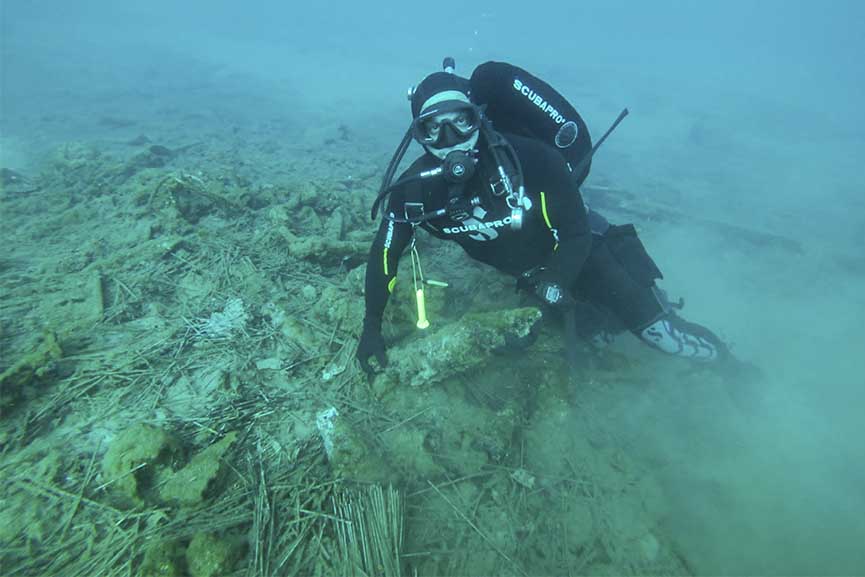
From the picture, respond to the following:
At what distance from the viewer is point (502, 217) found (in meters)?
3.17

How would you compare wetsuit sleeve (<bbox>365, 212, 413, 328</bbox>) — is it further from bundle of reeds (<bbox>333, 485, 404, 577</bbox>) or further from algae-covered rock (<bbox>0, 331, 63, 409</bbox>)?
algae-covered rock (<bbox>0, 331, 63, 409</bbox>)

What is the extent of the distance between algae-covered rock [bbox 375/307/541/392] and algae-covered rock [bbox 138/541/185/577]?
143 cm

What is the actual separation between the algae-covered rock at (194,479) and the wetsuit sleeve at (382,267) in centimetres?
136

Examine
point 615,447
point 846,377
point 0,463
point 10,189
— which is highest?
point 846,377

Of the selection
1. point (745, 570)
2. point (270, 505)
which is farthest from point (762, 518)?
point (270, 505)

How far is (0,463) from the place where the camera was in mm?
2264

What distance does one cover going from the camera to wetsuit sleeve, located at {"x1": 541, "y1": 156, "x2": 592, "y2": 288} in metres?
3.12

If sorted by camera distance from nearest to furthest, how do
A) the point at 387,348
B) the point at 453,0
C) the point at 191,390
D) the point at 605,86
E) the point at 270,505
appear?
1. the point at 270,505
2. the point at 191,390
3. the point at 387,348
4. the point at 605,86
5. the point at 453,0

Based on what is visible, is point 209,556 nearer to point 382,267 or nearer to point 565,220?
point 382,267

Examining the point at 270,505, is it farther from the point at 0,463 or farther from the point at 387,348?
the point at 0,463

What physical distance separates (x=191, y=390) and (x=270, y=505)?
110cm

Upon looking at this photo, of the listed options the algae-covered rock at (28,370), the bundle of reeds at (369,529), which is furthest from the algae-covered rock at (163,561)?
the algae-covered rock at (28,370)

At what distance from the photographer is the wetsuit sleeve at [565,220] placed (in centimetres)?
312

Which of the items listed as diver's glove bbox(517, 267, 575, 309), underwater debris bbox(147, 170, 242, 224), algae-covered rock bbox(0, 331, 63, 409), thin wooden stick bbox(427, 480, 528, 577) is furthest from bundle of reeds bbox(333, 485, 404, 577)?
underwater debris bbox(147, 170, 242, 224)
